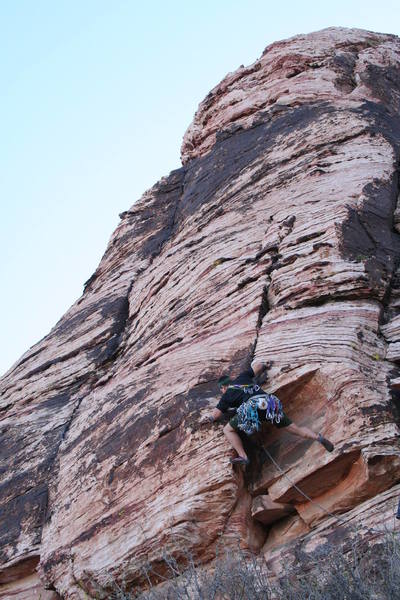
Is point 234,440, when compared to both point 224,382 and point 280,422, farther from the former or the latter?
point 224,382

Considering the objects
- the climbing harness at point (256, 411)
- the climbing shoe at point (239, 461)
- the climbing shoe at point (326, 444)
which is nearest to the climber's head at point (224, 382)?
the climbing harness at point (256, 411)

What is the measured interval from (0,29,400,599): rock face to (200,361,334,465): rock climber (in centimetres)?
22

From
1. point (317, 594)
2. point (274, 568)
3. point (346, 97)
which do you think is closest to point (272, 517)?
point (274, 568)

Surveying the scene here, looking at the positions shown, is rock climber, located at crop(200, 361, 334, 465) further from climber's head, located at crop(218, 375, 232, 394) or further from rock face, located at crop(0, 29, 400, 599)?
rock face, located at crop(0, 29, 400, 599)

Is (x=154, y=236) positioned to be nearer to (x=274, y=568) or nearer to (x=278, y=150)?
(x=278, y=150)

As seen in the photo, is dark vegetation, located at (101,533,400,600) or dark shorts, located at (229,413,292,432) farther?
dark shorts, located at (229,413,292,432)

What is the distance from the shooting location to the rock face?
31.8 ft

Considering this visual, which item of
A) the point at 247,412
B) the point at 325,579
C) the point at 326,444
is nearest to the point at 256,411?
the point at 247,412

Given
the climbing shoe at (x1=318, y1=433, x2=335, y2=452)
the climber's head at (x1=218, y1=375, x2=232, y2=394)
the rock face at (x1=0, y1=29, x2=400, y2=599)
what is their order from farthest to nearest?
1. the climber's head at (x1=218, y1=375, x2=232, y2=394)
2. the rock face at (x1=0, y1=29, x2=400, y2=599)
3. the climbing shoe at (x1=318, y1=433, x2=335, y2=452)

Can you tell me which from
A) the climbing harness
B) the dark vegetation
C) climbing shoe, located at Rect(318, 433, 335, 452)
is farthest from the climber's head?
the dark vegetation

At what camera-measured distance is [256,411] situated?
9727 mm

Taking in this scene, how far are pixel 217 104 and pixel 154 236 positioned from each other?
16.1ft

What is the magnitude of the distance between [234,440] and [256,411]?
19.5 inches

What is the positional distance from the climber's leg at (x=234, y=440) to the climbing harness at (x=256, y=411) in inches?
6.5
